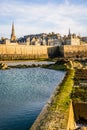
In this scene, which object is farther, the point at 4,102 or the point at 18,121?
the point at 4,102

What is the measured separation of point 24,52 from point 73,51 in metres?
17.8

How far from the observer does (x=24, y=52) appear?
100 m

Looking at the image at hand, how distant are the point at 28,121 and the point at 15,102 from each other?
589 cm

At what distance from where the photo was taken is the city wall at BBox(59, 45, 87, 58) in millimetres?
102750

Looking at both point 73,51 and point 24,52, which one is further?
point 73,51

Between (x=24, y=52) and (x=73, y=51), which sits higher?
(x=24, y=52)

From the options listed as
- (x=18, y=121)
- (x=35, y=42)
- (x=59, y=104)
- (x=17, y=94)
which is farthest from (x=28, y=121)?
(x=35, y=42)

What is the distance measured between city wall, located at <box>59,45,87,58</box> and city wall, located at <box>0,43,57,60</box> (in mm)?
3448

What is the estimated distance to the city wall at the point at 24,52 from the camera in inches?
3604

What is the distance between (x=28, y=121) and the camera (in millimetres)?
15656

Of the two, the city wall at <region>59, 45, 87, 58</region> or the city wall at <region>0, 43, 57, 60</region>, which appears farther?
the city wall at <region>59, 45, 87, 58</region>

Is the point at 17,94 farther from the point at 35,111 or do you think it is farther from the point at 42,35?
the point at 42,35

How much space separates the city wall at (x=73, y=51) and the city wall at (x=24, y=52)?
3.45m

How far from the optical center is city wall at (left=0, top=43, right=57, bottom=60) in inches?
3604
